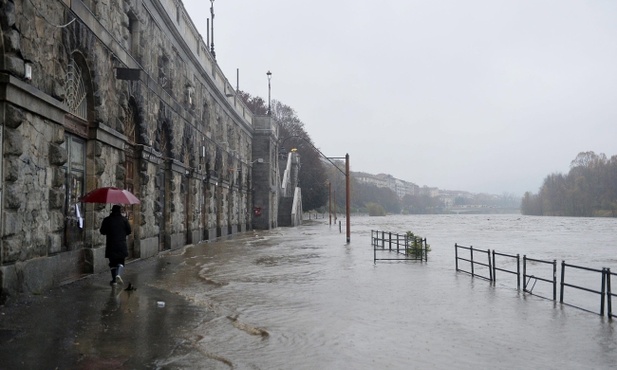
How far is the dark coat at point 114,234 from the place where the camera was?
39.4 ft

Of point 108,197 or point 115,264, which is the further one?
point 115,264

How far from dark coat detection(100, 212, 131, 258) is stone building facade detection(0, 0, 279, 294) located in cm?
92

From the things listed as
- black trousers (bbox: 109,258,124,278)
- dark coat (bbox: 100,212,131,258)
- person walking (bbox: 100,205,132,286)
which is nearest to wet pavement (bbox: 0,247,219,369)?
black trousers (bbox: 109,258,124,278)

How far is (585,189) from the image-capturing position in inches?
4966

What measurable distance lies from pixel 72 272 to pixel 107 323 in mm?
4861

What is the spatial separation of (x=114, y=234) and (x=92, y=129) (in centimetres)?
332

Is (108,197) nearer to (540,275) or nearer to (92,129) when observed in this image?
(92,129)

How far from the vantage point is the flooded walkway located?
682 cm

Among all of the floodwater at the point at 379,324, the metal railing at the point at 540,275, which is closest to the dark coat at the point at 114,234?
the floodwater at the point at 379,324

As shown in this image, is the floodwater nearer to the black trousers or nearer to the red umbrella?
the black trousers

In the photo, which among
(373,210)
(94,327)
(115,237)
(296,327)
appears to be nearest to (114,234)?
(115,237)

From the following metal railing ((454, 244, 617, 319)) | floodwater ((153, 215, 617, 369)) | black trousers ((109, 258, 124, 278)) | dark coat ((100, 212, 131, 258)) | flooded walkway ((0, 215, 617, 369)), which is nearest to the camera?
flooded walkway ((0, 215, 617, 369))

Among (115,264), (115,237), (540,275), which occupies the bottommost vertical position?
(540,275)

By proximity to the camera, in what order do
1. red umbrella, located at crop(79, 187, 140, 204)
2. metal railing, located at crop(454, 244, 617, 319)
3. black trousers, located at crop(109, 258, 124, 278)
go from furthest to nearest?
black trousers, located at crop(109, 258, 124, 278), red umbrella, located at crop(79, 187, 140, 204), metal railing, located at crop(454, 244, 617, 319)
